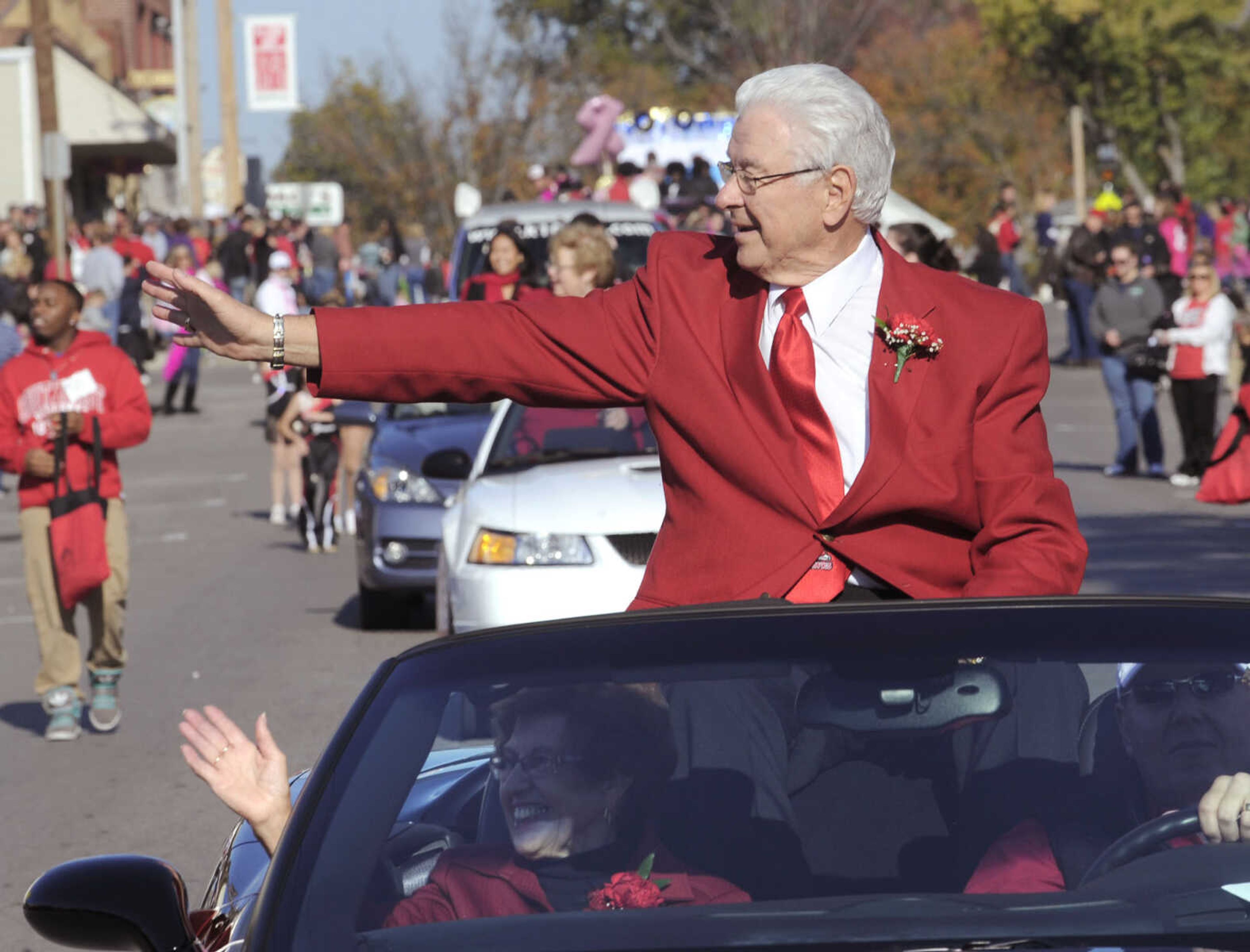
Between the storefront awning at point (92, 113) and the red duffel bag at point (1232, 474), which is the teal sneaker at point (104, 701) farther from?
the storefront awning at point (92, 113)

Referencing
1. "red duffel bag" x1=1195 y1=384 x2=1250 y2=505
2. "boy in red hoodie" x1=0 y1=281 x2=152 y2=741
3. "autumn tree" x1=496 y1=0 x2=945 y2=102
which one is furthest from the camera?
"autumn tree" x1=496 y1=0 x2=945 y2=102

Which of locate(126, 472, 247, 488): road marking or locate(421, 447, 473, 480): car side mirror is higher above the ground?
locate(421, 447, 473, 480): car side mirror

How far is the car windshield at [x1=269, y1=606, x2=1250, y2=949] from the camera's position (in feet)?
9.16

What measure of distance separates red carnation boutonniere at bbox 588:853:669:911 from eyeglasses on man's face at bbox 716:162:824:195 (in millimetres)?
1446

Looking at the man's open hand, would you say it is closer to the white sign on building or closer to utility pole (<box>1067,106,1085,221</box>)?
the white sign on building

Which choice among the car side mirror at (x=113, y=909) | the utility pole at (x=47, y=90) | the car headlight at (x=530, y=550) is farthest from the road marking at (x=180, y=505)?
the car side mirror at (x=113, y=909)

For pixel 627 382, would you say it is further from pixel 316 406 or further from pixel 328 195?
pixel 328 195

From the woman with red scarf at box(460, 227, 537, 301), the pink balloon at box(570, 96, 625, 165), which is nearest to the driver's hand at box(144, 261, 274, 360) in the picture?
the woman with red scarf at box(460, 227, 537, 301)

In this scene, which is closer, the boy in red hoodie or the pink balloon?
the boy in red hoodie

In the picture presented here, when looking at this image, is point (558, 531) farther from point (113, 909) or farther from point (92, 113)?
point (92, 113)

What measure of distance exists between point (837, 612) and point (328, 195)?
4784 cm

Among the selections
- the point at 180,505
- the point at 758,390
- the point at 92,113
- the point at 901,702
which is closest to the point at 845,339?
the point at 758,390

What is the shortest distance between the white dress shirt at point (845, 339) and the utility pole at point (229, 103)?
41493mm

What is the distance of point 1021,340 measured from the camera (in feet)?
12.8
